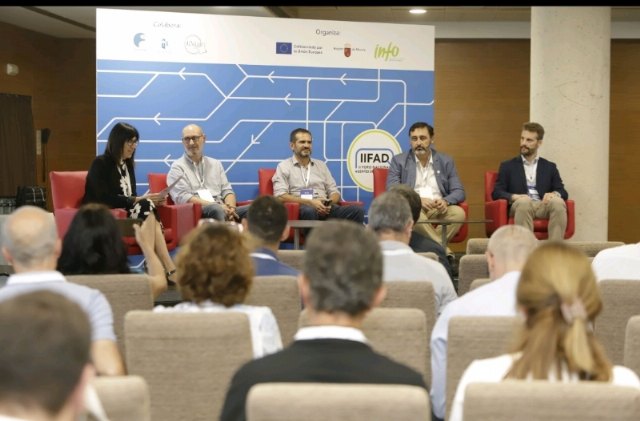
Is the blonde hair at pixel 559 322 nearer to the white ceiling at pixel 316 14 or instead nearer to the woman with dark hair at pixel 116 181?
the woman with dark hair at pixel 116 181

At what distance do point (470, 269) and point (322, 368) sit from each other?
2990 mm

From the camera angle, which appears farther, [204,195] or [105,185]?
[204,195]

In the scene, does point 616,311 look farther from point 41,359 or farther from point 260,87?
point 260,87

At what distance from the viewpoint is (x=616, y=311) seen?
3904 millimetres

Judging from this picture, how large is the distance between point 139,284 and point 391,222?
1.33m

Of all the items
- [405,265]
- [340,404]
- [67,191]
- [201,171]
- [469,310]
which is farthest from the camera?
[201,171]

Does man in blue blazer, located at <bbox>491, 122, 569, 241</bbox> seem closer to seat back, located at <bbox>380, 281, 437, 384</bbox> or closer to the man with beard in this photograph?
the man with beard

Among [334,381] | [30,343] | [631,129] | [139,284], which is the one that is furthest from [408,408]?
[631,129]

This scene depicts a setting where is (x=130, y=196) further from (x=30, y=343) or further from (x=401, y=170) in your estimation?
(x=30, y=343)

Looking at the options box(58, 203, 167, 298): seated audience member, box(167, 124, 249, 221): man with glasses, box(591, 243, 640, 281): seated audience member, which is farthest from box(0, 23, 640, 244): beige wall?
box(58, 203, 167, 298): seated audience member

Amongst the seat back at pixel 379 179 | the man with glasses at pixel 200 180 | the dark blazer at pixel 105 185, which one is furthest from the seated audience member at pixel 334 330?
the seat back at pixel 379 179

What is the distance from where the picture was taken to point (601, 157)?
9594 millimetres

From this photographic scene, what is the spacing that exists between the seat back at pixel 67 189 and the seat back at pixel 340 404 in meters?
6.91

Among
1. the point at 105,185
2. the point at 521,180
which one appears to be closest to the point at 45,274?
the point at 105,185
